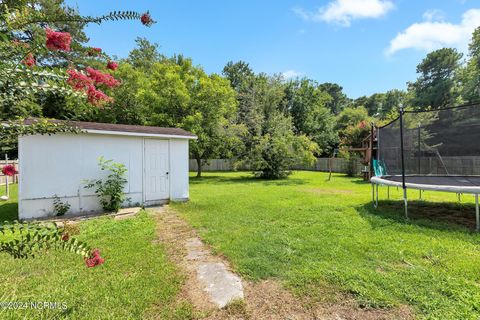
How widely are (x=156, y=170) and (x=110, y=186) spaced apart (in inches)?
51.2

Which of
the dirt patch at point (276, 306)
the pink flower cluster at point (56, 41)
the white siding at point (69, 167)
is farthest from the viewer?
the white siding at point (69, 167)

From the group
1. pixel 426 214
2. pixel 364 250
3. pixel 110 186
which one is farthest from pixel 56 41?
pixel 426 214

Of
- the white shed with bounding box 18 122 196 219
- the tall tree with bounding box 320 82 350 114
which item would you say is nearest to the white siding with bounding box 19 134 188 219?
the white shed with bounding box 18 122 196 219

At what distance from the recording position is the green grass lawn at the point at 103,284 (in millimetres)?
2131

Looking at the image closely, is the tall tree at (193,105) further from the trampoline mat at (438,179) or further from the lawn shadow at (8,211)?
the trampoline mat at (438,179)

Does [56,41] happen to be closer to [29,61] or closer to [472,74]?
[29,61]

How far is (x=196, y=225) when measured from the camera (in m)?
4.93

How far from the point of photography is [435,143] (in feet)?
20.4

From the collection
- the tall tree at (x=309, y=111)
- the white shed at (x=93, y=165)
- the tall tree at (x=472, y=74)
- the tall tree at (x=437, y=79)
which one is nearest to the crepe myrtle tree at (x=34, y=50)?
the white shed at (x=93, y=165)

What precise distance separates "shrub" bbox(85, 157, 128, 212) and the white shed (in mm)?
143

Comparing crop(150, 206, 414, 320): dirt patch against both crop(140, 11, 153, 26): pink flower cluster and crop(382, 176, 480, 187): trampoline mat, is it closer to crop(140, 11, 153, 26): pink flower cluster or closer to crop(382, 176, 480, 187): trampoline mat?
crop(140, 11, 153, 26): pink flower cluster

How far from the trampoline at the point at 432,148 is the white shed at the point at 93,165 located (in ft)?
17.5

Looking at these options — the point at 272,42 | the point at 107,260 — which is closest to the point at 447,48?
the point at 272,42

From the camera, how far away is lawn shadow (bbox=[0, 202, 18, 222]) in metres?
5.42
